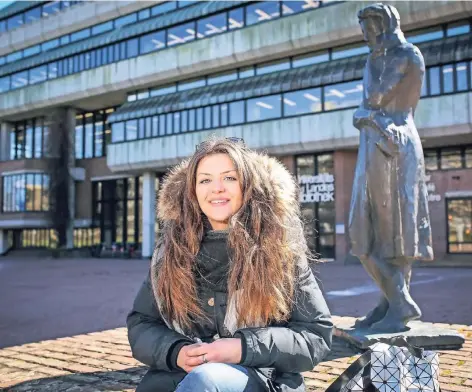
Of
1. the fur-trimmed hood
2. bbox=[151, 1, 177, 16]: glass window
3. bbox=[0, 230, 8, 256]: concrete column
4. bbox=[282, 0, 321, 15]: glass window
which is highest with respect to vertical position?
bbox=[151, 1, 177, 16]: glass window

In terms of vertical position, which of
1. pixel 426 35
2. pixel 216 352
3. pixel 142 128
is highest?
pixel 426 35

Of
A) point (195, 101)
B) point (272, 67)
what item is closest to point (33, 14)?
point (195, 101)

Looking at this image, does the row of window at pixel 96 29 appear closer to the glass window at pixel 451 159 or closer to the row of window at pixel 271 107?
the row of window at pixel 271 107

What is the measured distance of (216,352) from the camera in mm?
2367

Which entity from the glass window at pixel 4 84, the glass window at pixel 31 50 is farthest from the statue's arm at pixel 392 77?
the glass window at pixel 4 84

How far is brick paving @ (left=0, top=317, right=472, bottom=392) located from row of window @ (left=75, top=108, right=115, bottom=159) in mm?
40664

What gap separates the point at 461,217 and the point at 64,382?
25343mm

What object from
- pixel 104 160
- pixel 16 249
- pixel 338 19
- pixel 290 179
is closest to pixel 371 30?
pixel 290 179

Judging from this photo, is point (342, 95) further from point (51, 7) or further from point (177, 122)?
point (51, 7)

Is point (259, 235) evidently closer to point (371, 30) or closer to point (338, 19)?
point (371, 30)

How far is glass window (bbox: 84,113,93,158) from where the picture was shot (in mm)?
46344

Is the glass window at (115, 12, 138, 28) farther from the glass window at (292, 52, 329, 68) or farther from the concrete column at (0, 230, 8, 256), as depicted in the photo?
the concrete column at (0, 230, 8, 256)

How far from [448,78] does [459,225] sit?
718 centimetres

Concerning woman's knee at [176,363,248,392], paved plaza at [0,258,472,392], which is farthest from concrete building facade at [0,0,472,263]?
woman's knee at [176,363,248,392]
